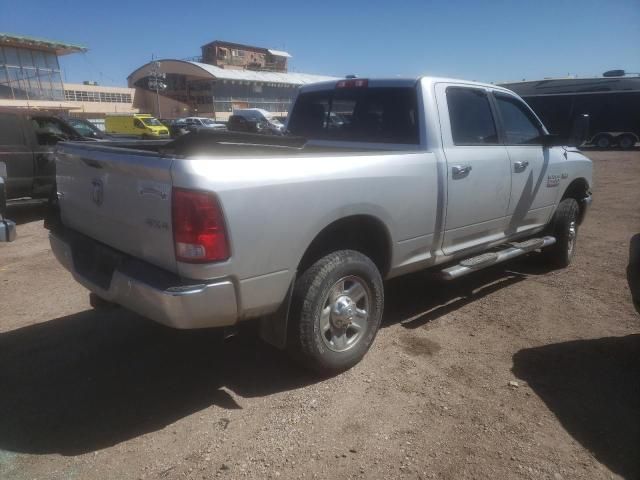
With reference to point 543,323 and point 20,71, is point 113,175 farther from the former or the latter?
point 20,71

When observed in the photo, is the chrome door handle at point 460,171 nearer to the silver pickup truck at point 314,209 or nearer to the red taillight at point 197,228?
the silver pickup truck at point 314,209

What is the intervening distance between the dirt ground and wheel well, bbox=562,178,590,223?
4.56 ft

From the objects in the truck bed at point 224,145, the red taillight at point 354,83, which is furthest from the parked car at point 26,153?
the red taillight at point 354,83

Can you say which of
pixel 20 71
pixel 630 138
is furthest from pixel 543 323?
pixel 20 71

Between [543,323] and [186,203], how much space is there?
3.28 metres

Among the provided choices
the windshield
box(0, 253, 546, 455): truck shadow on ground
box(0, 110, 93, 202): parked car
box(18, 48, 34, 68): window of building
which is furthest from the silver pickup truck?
box(18, 48, 34, 68): window of building

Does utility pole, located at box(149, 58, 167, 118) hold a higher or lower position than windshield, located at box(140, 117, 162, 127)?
higher

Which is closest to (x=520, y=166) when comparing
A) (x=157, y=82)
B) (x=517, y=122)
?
(x=517, y=122)

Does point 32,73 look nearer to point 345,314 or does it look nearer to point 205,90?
point 205,90

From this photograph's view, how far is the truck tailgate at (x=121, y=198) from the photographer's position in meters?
2.46

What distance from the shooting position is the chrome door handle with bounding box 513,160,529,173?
4410mm

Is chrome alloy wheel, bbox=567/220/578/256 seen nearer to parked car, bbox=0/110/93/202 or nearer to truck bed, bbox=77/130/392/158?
truck bed, bbox=77/130/392/158

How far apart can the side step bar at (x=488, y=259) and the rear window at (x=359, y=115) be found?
42.4 inches

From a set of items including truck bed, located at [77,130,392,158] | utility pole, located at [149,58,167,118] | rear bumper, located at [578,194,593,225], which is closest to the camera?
truck bed, located at [77,130,392,158]
